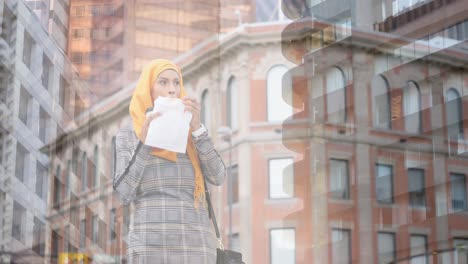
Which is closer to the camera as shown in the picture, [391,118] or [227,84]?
[227,84]

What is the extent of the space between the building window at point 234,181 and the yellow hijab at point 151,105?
75cm

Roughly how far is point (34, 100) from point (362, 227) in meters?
6.15

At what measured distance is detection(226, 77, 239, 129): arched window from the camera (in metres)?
12.0

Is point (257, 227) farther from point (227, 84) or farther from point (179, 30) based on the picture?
point (179, 30)

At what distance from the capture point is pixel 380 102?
16.3 metres

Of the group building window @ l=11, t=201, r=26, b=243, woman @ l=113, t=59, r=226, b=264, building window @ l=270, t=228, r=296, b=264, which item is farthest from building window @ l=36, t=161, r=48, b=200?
building window @ l=270, t=228, r=296, b=264

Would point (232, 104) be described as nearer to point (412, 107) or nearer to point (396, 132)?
point (396, 132)

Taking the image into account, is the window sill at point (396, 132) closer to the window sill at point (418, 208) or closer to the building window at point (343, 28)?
the window sill at point (418, 208)

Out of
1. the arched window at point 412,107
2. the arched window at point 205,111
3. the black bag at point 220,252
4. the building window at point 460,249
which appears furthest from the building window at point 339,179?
the black bag at point 220,252

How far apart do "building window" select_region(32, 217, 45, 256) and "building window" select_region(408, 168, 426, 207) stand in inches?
266

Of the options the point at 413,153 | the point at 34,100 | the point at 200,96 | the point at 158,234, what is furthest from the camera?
the point at 413,153

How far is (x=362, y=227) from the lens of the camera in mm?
15938

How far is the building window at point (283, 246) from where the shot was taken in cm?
1254

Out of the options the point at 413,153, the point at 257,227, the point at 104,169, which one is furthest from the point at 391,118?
the point at 104,169
